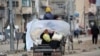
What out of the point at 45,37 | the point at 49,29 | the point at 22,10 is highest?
the point at 49,29

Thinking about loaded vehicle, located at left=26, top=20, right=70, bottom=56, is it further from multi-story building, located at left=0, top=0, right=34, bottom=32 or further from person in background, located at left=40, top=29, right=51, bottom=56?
multi-story building, located at left=0, top=0, right=34, bottom=32

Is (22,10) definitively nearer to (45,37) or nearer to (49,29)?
(49,29)

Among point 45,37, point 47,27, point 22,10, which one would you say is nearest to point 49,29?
point 47,27

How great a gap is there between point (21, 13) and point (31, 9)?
99.8 inches

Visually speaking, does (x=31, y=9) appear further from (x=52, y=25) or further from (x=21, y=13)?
(x=52, y=25)

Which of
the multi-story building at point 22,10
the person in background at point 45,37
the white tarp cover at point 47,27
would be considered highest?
the white tarp cover at point 47,27

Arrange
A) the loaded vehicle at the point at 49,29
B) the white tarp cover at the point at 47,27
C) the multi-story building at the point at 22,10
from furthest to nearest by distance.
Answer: the multi-story building at the point at 22,10 → the white tarp cover at the point at 47,27 → the loaded vehicle at the point at 49,29

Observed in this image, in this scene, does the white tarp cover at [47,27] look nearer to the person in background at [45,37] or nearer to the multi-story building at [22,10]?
the person in background at [45,37]

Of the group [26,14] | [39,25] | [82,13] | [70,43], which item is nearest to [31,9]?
[26,14]

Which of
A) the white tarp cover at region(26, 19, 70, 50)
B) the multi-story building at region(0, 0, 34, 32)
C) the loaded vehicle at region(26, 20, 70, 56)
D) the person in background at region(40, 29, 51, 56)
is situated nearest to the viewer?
the person in background at region(40, 29, 51, 56)

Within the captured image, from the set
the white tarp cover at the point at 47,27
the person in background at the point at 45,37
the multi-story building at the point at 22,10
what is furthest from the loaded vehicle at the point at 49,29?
the multi-story building at the point at 22,10

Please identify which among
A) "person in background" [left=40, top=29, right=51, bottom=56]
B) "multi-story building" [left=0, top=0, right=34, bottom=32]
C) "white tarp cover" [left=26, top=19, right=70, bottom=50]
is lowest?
"multi-story building" [left=0, top=0, right=34, bottom=32]

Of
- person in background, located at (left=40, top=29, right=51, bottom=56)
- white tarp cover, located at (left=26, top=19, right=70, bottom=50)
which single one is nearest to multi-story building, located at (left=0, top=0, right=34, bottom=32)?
white tarp cover, located at (left=26, top=19, right=70, bottom=50)

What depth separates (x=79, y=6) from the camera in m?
92.8
